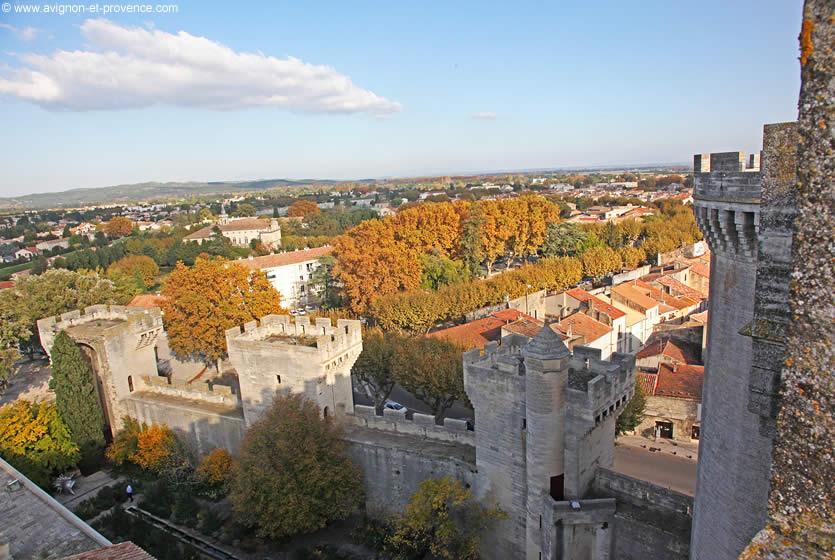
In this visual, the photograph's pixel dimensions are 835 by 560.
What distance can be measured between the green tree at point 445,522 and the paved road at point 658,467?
8333mm

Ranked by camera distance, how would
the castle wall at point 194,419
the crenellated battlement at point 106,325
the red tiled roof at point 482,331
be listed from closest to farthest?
the castle wall at point 194,419 → the crenellated battlement at point 106,325 → the red tiled roof at point 482,331

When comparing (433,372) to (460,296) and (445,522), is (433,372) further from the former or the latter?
(460,296)

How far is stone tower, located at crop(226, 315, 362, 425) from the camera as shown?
1891 centimetres

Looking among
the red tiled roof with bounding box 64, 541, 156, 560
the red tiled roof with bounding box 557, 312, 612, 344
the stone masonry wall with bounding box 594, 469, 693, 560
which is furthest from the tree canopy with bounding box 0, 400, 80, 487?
the red tiled roof with bounding box 557, 312, 612, 344

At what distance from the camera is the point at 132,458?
75.0 feet

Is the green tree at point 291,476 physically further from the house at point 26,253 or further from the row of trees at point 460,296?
the house at point 26,253

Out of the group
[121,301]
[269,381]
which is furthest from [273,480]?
Result: [121,301]

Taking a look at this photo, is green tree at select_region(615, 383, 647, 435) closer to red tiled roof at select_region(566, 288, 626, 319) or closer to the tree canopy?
red tiled roof at select_region(566, 288, 626, 319)

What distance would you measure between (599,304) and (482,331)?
8.68m

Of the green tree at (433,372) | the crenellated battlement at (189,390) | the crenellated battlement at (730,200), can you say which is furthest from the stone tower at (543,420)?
the crenellated battlement at (189,390)

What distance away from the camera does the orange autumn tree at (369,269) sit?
125 ft

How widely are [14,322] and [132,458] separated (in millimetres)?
15793

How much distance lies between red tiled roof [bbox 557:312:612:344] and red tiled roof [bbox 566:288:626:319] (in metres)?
1.33

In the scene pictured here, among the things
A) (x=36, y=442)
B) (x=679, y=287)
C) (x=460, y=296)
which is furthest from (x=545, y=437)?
(x=679, y=287)
